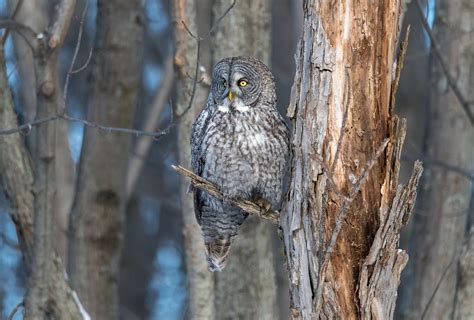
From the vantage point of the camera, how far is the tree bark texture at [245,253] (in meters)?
5.88

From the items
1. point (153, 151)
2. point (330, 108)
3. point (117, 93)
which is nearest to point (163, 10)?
point (153, 151)

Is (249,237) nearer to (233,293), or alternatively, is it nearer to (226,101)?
(233,293)

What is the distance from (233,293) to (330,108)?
7.75 feet

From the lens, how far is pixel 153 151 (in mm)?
12375

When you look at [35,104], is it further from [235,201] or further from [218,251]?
[235,201]

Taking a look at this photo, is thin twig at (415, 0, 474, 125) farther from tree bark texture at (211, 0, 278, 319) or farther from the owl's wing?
the owl's wing


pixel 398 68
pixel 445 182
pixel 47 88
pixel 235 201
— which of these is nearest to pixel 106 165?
pixel 47 88

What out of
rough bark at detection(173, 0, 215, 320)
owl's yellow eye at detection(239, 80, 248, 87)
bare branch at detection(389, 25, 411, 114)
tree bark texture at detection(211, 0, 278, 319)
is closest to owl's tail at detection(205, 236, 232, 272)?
rough bark at detection(173, 0, 215, 320)

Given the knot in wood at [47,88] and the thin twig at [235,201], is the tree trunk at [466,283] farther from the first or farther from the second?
the knot in wood at [47,88]

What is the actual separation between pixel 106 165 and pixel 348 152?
114 inches

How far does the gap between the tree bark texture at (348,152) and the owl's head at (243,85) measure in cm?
118

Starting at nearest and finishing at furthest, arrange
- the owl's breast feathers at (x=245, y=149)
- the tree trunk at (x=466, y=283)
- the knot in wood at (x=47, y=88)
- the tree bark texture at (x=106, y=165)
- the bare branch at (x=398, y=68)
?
1. the bare branch at (x=398, y=68)
2. the owl's breast feathers at (x=245, y=149)
3. the knot in wood at (x=47, y=88)
4. the tree trunk at (x=466, y=283)
5. the tree bark texture at (x=106, y=165)

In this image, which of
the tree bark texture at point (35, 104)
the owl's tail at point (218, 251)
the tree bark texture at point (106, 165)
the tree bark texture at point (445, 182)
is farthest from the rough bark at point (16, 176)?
the tree bark texture at point (445, 182)

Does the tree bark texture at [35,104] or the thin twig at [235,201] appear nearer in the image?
the thin twig at [235,201]
